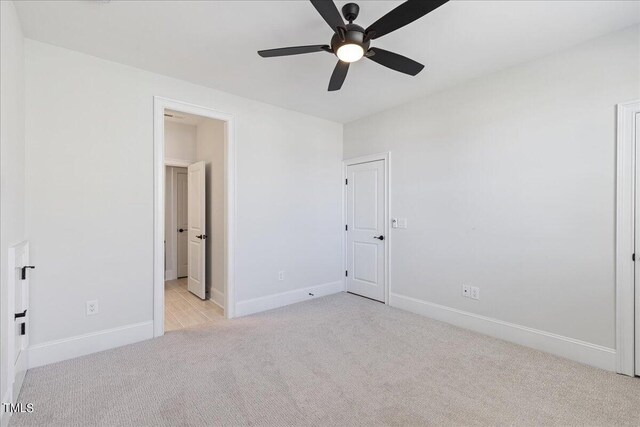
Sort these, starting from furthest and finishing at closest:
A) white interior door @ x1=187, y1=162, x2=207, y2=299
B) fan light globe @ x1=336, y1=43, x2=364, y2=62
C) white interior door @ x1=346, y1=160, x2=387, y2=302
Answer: white interior door @ x1=187, y1=162, x2=207, y2=299, white interior door @ x1=346, y1=160, x2=387, y2=302, fan light globe @ x1=336, y1=43, x2=364, y2=62

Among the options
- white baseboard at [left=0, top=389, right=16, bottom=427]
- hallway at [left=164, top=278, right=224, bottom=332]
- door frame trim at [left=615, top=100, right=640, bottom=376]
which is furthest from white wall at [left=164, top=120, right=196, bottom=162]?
door frame trim at [left=615, top=100, right=640, bottom=376]

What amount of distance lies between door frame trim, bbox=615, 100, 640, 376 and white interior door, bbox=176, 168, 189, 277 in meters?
5.83

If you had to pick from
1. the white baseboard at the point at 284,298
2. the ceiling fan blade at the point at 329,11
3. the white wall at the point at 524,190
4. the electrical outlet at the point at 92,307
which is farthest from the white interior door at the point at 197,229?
the ceiling fan blade at the point at 329,11

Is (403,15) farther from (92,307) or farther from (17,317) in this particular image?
(92,307)

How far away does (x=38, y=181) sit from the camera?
239 cm

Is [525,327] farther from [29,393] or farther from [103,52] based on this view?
[103,52]

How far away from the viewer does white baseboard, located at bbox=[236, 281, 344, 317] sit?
11.8ft

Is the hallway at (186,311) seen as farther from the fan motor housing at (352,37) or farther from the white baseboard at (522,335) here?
the fan motor housing at (352,37)

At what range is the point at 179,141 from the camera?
4.75 m

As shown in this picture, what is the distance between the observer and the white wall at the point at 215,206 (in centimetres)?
392

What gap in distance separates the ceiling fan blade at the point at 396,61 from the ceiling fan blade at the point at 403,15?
17 cm

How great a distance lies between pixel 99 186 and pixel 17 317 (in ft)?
3.79

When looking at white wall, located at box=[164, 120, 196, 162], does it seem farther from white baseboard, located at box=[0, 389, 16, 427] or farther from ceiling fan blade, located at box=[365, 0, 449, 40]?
ceiling fan blade, located at box=[365, 0, 449, 40]

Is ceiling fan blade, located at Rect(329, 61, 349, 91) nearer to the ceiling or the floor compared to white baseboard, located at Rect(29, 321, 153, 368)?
nearer to the ceiling
